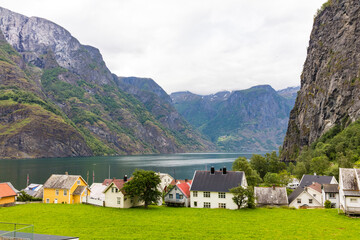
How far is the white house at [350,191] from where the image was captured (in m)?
53.2

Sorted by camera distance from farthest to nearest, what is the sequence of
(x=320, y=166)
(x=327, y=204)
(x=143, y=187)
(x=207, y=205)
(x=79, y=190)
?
(x=320, y=166) < (x=79, y=190) < (x=327, y=204) < (x=207, y=205) < (x=143, y=187)

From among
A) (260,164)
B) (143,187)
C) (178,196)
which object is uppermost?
(260,164)

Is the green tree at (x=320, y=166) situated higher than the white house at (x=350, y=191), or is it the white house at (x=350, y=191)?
the green tree at (x=320, y=166)

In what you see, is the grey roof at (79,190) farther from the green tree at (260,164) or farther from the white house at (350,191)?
the green tree at (260,164)

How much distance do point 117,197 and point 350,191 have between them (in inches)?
1870

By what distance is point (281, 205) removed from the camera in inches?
2891

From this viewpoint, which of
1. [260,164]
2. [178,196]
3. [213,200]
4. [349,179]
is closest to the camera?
[349,179]

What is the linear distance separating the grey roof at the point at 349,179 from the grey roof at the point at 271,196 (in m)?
18.7

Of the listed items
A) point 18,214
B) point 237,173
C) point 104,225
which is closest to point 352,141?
point 237,173

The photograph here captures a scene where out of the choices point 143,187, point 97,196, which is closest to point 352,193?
point 143,187

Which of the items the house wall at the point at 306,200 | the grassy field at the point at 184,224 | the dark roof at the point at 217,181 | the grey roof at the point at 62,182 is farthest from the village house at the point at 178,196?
the house wall at the point at 306,200

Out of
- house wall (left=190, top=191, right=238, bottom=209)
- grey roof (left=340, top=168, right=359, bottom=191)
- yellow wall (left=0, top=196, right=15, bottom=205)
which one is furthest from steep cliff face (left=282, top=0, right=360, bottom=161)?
yellow wall (left=0, top=196, right=15, bottom=205)

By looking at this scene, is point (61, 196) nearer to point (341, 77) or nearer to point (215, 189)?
point (215, 189)

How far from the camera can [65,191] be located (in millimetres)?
78750
